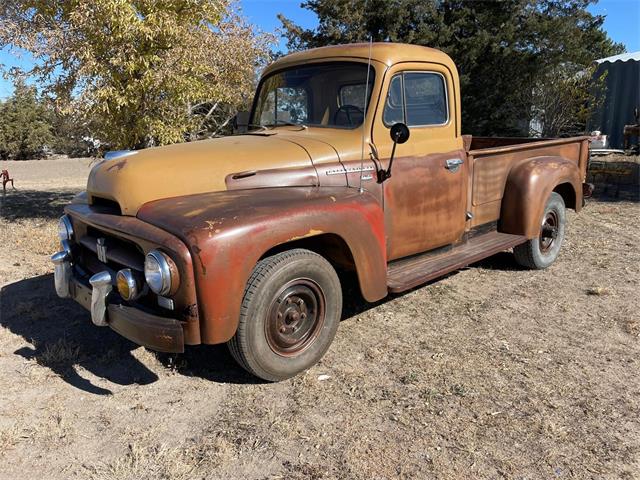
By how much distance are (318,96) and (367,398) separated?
2.29m

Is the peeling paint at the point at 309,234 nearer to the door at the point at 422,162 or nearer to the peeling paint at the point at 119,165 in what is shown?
the door at the point at 422,162

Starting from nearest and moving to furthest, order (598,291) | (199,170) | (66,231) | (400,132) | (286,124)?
1. (199,170)
2. (400,132)
3. (66,231)
4. (286,124)
5. (598,291)

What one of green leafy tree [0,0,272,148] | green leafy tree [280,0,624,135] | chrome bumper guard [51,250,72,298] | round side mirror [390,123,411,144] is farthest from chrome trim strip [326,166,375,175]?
green leafy tree [280,0,624,135]

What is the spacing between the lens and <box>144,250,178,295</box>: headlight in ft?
8.60

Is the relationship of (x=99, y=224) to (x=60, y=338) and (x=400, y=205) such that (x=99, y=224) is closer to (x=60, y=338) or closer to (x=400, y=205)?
(x=60, y=338)

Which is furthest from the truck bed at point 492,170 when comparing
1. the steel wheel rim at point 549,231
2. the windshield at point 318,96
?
the windshield at point 318,96

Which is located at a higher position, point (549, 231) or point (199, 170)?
point (199, 170)

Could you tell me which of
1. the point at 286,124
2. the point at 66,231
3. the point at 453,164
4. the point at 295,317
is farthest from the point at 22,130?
the point at 295,317

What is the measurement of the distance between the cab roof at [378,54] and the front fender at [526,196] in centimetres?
128

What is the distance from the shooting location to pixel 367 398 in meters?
3.01

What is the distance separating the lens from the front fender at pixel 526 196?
192 inches

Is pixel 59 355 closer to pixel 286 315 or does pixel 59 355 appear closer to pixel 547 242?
pixel 286 315

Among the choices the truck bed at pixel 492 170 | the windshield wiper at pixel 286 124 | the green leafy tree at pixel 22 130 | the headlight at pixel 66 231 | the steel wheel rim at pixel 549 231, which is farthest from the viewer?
the green leafy tree at pixel 22 130

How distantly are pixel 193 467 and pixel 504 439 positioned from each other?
1512 millimetres
